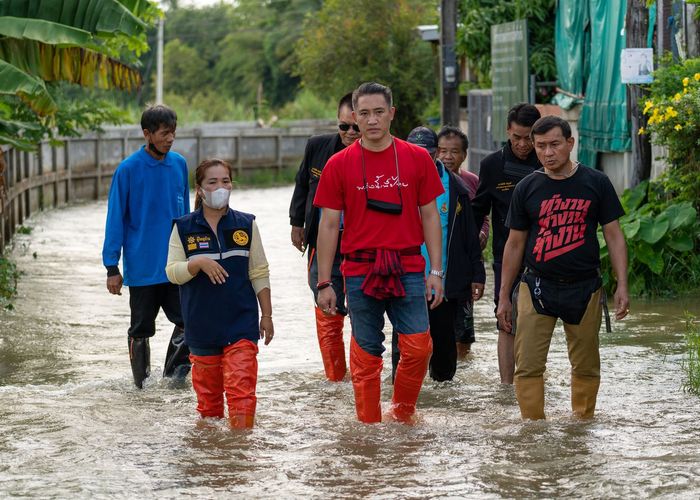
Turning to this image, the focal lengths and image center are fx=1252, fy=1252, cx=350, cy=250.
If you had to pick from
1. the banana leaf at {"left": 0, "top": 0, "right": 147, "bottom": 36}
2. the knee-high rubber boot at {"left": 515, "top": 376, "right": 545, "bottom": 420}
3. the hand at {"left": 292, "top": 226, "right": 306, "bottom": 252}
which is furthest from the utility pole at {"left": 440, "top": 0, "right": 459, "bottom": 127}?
the knee-high rubber boot at {"left": 515, "top": 376, "right": 545, "bottom": 420}

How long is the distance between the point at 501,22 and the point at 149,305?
1314 cm

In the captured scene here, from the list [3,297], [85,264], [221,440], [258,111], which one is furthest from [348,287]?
[258,111]

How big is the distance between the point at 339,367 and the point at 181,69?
234 ft

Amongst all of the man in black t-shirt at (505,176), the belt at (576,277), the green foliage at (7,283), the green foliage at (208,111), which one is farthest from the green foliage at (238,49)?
the belt at (576,277)

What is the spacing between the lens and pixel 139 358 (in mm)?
8578

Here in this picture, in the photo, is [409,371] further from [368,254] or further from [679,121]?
[679,121]

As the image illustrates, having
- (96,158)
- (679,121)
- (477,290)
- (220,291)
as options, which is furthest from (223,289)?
(96,158)

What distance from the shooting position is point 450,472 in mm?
6191

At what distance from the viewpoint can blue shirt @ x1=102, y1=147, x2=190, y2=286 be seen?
8.38 metres

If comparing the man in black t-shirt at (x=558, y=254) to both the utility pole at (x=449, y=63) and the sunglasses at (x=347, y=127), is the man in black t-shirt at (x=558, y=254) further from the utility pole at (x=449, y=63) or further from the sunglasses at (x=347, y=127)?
the utility pole at (x=449, y=63)

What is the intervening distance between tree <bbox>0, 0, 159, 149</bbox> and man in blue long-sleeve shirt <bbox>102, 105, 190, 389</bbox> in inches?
125

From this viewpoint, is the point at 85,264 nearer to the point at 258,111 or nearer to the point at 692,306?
the point at 692,306

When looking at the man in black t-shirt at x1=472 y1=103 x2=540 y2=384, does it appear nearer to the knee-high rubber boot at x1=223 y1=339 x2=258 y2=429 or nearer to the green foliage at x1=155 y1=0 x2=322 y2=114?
the knee-high rubber boot at x1=223 y1=339 x2=258 y2=429

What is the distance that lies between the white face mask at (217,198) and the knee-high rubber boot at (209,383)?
2.82ft
